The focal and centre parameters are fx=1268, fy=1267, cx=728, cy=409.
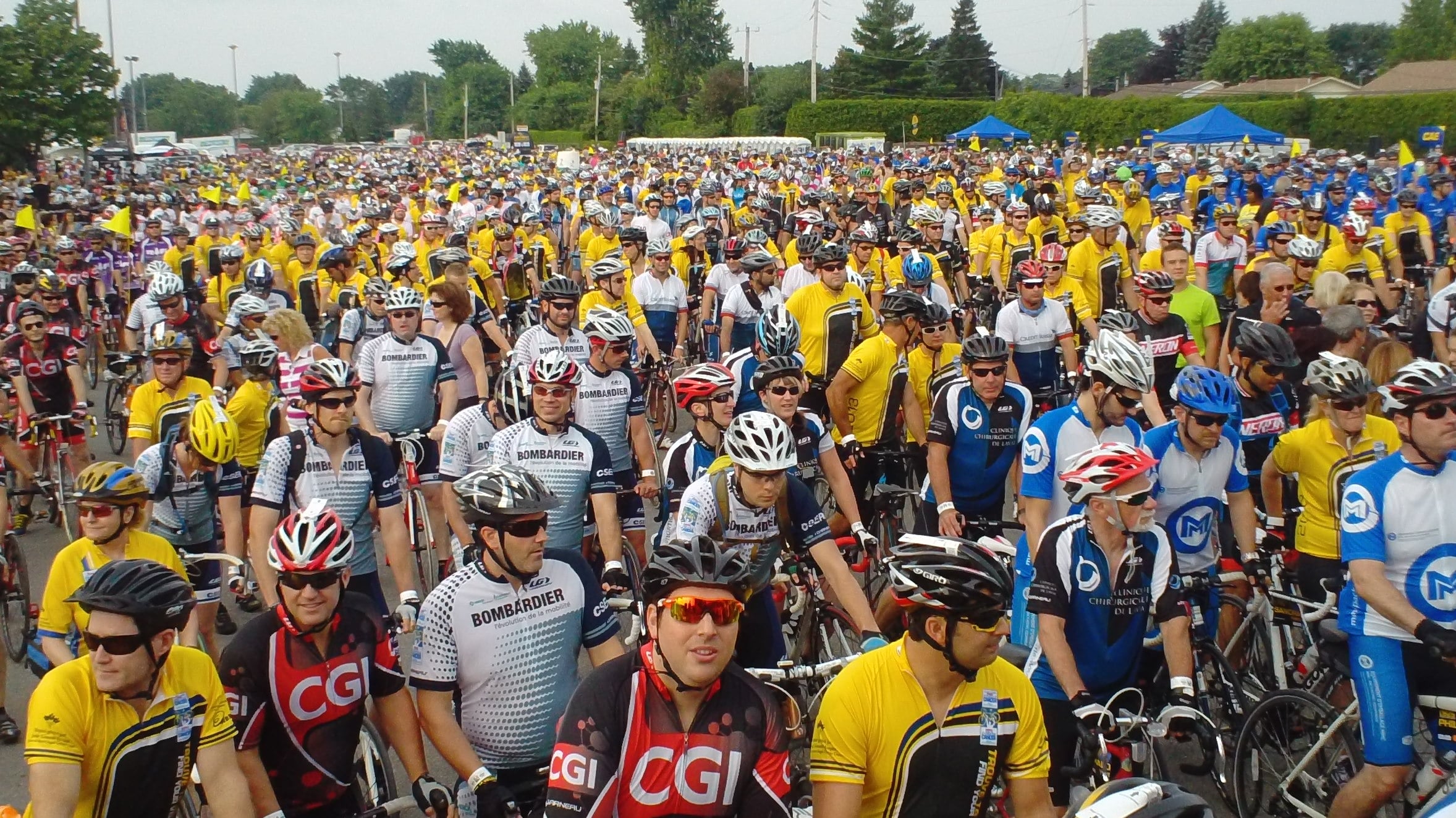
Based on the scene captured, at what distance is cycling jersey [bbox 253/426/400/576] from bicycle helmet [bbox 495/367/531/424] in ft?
2.68

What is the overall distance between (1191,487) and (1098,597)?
1654mm

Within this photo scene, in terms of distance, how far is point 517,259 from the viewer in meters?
19.0

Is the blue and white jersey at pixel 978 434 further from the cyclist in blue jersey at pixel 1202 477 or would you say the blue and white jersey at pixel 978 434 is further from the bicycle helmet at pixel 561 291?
the bicycle helmet at pixel 561 291

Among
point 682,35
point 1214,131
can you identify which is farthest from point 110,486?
point 682,35

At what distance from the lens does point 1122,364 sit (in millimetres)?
6289

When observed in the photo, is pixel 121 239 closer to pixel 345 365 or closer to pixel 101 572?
pixel 345 365

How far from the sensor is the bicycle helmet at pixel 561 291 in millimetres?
9672

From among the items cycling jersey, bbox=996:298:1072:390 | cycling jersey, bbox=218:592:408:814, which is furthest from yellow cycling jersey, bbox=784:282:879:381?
cycling jersey, bbox=218:592:408:814

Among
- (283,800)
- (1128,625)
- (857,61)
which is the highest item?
(857,61)

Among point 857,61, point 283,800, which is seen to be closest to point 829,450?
point 283,800

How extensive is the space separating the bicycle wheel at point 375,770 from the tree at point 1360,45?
151288mm

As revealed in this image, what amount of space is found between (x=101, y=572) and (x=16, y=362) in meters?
8.50

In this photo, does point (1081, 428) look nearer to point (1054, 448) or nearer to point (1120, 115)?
point (1054, 448)

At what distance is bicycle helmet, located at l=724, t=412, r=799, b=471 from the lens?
5.36 metres
